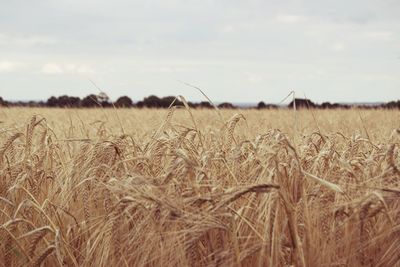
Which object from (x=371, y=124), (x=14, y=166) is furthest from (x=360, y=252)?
(x=371, y=124)

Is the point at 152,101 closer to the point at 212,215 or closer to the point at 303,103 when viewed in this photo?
the point at 303,103

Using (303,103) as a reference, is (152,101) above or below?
below

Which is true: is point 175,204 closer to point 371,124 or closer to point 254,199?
point 254,199

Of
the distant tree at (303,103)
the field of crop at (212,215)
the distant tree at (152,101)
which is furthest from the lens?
the distant tree at (152,101)

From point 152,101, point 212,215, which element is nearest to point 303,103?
point 152,101

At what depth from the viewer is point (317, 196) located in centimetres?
200

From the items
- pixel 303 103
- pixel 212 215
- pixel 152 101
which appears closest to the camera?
pixel 212 215

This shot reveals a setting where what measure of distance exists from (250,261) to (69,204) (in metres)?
0.89

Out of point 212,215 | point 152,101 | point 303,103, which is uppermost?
point 212,215

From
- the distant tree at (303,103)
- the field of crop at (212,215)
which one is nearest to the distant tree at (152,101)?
the distant tree at (303,103)

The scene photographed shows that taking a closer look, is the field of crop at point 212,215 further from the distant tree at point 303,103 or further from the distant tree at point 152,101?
the distant tree at point 152,101

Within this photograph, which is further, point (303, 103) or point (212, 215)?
point (303, 103)

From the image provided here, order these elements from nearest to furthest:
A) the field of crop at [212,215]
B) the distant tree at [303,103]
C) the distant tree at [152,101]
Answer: the field of crop at [212,215], the distant tree at [303,103], the distant tree at [152,101]

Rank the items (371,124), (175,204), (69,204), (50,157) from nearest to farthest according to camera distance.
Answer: (175,204) < (69,204) < (50,157) < (371,124)
